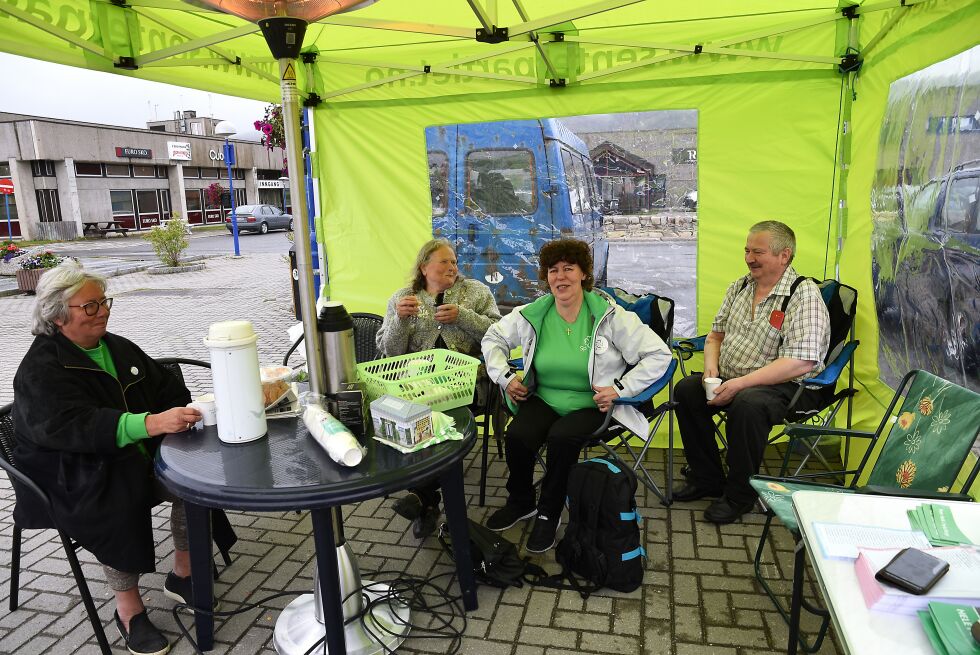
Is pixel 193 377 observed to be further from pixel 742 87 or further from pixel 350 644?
pixel 742 87

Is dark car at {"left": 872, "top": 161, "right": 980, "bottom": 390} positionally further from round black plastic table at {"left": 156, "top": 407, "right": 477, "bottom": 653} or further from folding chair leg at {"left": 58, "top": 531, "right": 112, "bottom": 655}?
folding chair leg at {"left": 58, "top": 531, "right": 112, "bottom": 655}

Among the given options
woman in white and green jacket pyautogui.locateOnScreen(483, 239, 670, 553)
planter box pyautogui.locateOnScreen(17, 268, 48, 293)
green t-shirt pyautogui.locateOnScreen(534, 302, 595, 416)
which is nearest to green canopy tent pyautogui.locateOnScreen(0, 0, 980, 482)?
woman in white and green jacket pyautogui.locateOnScreen(483, 239, 670, 553)

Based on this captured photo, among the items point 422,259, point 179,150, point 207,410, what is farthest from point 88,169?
point 207,410

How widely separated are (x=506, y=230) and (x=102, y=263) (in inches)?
642

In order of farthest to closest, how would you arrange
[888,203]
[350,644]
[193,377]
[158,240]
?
1. [158,240]
2. [193,377]
3. [888,203]
4. [350,644]

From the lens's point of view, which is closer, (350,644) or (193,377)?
(350,644)

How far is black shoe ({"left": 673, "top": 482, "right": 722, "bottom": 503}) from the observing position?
327 centimetres

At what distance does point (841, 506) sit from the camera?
160 cm

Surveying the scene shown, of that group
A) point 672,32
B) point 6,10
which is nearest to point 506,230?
point 672,32

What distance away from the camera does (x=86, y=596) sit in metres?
2.17

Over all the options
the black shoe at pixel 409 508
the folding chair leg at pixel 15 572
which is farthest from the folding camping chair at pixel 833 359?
the folding chair leg at pixel 15 572

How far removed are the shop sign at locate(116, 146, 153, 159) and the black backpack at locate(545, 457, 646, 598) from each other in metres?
32.6

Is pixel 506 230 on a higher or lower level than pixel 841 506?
higher

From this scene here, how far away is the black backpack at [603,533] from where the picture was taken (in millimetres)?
2520
